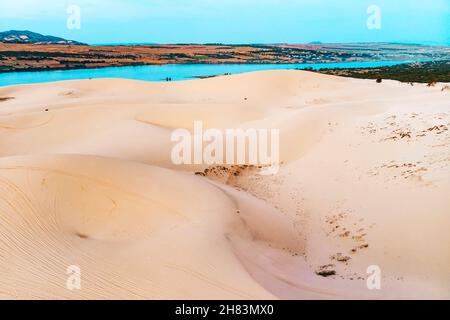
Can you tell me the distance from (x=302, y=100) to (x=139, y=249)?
23.2 metres

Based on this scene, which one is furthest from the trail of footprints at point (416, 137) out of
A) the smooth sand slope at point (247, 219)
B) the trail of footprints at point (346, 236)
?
the trail of footprints at point (346, 236)

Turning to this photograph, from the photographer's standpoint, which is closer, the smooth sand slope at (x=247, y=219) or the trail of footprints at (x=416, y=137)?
the smooth sand slope at (x=247, y=219)

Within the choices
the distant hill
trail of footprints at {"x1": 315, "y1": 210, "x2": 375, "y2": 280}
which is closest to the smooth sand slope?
trail of footprints at {"x1": 315, "y1": 210, "x2": 375, "y2": 280}

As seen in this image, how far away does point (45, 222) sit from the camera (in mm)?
7082

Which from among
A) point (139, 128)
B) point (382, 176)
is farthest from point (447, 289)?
point (139, 128)

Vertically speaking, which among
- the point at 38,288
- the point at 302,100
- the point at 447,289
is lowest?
the point at 447,289

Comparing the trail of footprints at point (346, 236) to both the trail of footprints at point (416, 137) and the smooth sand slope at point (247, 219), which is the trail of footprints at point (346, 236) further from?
the trail of footprints at point (416, 137)

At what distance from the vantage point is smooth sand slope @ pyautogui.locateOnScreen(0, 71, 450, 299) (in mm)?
5637

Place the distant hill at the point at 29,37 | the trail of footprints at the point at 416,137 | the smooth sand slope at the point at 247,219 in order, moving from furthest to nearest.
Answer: the distant hill at the point at 29,37, the trail of footprints at the point at 416,137, the smooth sand slope at the point at 247,219

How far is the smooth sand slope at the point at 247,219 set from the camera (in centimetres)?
564

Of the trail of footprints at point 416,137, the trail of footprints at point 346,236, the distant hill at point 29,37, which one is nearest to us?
the trail of footprints at point 346,236

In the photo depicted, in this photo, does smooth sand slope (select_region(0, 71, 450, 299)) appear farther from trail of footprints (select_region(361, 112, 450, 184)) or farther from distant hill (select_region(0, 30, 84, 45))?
distant hill (select_region(0, 30, 84, 45))
